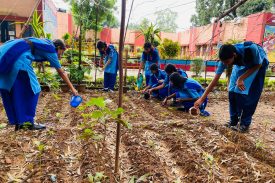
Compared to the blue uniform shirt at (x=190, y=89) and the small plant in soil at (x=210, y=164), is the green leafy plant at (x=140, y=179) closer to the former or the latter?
the small plant in soil at (x=210, y=164)

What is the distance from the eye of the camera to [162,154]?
8.39 feet

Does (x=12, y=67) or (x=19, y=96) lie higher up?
(x=12, y=67)

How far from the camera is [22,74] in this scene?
2906mm

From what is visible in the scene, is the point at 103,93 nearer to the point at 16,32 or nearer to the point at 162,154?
the point at 162,154

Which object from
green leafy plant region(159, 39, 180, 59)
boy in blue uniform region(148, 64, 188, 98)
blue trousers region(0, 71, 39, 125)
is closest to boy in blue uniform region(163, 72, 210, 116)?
boy in blue uniform region(148, 64, 188, 98)

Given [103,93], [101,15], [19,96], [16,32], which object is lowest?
[103,93]

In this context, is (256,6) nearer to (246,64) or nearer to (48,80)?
(48,80)

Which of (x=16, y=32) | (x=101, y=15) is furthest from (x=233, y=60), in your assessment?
(x=101, y=15)

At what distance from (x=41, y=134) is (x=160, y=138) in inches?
52.1

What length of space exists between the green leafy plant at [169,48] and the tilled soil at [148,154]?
10650 millimetres

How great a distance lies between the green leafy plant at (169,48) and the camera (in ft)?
45.4

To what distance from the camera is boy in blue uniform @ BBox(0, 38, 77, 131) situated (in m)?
2.77

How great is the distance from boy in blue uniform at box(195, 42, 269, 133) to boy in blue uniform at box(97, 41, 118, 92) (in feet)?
11.6

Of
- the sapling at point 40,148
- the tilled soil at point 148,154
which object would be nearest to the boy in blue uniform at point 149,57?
the tilled soil at point 148,154
